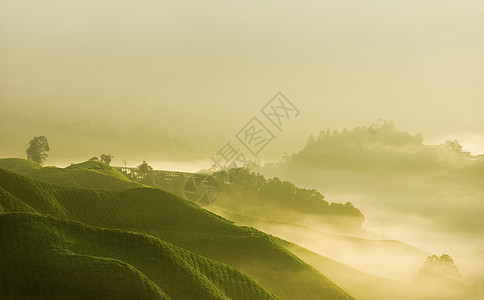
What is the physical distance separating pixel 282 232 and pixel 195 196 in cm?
2667

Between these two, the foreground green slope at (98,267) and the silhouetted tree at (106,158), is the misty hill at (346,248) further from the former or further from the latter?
the foreground green slope at (98,267)

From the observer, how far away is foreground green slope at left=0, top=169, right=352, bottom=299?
54.1 meters

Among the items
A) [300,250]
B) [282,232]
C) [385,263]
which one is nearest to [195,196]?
[282,232]

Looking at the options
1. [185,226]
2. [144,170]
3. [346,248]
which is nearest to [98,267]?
[185,226]

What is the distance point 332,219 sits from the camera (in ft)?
580

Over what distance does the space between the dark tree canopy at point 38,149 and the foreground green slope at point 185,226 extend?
3798 inches

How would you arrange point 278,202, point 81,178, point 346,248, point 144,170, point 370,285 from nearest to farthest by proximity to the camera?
point 370,285, point 81,178, point 346,248, point 144,170, point 278,202

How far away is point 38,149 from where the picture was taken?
151m

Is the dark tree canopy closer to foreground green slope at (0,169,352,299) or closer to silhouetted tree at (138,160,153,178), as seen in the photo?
silhouetted tree at (138,160,153,178)

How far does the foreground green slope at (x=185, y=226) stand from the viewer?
5406 centimetres

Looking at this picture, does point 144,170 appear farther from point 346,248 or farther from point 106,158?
point 346,248

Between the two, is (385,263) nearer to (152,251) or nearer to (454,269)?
(454,269)

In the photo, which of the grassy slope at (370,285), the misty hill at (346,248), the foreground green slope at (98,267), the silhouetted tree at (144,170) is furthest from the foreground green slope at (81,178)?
the silhouetted tree at (144,170)

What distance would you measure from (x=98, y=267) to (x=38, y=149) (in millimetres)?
126495
